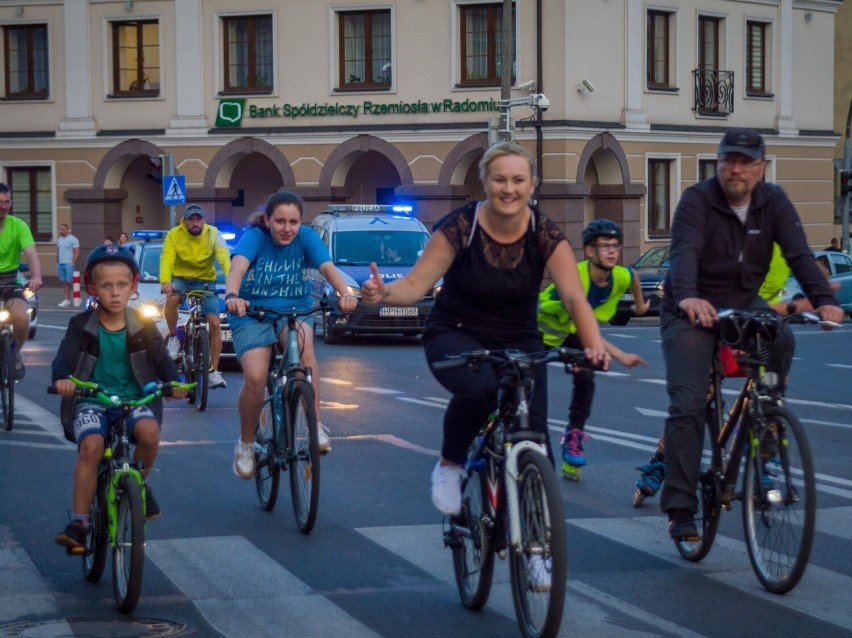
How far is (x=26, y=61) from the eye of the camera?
4100 centimetres

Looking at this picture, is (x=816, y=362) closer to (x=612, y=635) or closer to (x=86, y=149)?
(x=612, y=635)

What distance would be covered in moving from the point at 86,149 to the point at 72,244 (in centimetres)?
545

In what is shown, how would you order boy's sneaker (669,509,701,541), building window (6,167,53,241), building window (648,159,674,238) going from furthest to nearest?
building window (6,167,53,241), building window (648,159,674,238), boy's sneaker (669,509,701,541)

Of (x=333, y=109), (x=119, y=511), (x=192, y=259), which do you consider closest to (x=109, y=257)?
(x=119, y=511)

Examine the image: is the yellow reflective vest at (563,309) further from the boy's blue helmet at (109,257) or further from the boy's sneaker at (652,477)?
the boy's blue helmet at (109,257)

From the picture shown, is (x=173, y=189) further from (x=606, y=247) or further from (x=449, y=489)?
(x=449, y=489)

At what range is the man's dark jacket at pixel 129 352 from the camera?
668 centimetres

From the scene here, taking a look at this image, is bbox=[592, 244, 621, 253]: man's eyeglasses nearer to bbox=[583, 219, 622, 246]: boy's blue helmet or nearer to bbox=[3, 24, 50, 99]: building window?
bbox=[583, 219, 622, 246]: boy's blue helmet

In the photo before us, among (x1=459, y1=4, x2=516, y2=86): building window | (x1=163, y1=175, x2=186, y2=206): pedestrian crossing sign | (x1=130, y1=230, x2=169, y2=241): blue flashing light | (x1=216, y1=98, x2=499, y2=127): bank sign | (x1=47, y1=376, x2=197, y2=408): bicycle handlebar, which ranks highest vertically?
(x1=459, y1=4, x2=516, y2=86): building window

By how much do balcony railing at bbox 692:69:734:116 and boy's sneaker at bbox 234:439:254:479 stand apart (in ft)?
106

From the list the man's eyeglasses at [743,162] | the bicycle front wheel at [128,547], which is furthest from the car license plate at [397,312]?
the bicycle front wheel at [128,547]

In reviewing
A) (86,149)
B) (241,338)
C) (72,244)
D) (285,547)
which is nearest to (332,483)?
(241,338)

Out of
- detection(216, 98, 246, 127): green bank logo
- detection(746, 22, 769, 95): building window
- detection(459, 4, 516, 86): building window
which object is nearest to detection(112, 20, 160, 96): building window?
detection(216, 98, 246, 127): green bank logo

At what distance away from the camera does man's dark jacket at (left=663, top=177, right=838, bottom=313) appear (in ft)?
22.5
